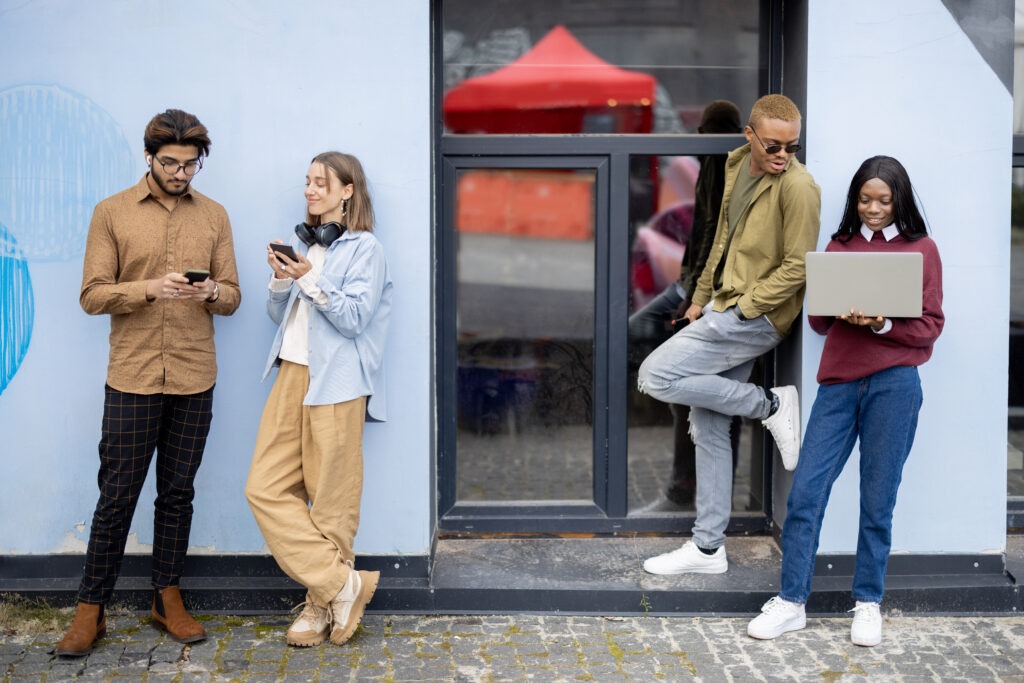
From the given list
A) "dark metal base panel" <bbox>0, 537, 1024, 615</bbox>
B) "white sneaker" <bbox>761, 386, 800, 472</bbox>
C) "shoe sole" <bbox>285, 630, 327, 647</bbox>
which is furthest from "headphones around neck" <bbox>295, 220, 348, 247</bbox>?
"white sneaker" <bbox>761, 386, 800, 472</bbox>

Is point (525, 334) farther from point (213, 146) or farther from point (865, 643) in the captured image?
point (865, 643)

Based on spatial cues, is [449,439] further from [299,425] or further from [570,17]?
[570,17]

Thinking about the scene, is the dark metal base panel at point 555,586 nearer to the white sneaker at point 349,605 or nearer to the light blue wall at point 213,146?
the white sneaker at point 349,605

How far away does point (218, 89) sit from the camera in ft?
16.8

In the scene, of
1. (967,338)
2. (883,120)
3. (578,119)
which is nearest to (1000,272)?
(967,338)

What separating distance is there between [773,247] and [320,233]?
196 cm

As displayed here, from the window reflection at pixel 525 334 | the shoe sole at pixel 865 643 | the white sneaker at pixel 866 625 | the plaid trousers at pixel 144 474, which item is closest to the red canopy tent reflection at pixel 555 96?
the window reflection at pixel 525 334

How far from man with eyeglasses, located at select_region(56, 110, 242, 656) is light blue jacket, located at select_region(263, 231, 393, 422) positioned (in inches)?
12.8

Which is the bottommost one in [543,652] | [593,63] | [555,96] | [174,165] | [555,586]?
[543,652]

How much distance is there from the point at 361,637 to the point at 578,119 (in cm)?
265

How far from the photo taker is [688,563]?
211 inches

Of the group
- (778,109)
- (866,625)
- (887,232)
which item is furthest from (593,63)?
(866,625)

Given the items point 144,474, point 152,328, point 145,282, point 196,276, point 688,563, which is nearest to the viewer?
point 196,276

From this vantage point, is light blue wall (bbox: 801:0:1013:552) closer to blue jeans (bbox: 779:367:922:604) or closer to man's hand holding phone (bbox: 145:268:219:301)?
blue jeans (bbox: 779:367:922:604)
